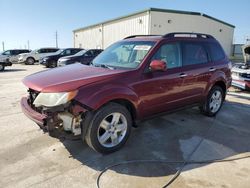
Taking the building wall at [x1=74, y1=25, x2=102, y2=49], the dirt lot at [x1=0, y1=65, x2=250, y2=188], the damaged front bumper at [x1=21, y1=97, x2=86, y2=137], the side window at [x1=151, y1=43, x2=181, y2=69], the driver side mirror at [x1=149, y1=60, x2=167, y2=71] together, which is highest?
the building wall at [x1=74, y1=25, x2=102, y2=49]

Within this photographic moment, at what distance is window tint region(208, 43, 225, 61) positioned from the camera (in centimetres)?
526

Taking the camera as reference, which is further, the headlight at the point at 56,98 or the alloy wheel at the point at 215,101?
the alloy wheel at the point at 215,101

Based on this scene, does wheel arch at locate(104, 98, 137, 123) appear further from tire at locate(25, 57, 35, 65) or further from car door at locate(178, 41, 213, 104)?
tire at locate(25, 57, 35, 65)

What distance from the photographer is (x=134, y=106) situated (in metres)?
3.72

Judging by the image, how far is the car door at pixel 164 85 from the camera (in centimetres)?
386

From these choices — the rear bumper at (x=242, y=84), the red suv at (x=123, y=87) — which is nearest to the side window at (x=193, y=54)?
the red suv at (x=123, y=87)

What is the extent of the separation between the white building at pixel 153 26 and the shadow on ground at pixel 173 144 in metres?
16.1

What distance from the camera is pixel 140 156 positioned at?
3.54 metres

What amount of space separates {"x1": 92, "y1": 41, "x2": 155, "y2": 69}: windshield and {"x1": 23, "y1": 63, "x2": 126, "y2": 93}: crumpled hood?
0.37m

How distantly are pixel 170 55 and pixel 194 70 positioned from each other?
688mm

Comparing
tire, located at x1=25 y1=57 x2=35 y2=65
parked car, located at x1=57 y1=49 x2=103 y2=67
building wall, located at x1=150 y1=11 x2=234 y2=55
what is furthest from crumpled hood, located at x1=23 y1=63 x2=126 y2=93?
tire, located at x1=25 y1=57 x2=35 y2=65

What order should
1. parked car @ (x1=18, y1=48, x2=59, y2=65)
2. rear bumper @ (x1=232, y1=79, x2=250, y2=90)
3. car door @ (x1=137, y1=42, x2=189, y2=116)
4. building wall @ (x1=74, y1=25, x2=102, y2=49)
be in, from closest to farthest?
car door @ (x1=137, y1=42, x2=189, y2=116)
rear bumper @ (x1=232, y1=79, x2=250, y2=90)
parked car @ (x1=18, y1=48, x2=59, y2=65)
building wall @ (x1=74, y1=25, x2=102, y2=49)

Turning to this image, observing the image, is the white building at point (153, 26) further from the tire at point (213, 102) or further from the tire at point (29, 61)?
the tire at point (213, 102)

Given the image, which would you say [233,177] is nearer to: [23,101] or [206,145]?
[206,145]
